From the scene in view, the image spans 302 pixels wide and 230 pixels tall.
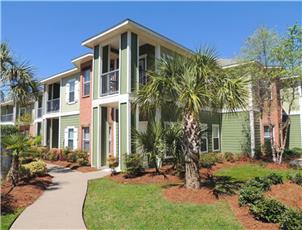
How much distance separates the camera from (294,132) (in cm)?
2289

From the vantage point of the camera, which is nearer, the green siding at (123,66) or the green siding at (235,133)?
the green siding at (123,66)

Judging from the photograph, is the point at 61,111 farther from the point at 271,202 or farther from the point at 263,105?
the point at 271,202

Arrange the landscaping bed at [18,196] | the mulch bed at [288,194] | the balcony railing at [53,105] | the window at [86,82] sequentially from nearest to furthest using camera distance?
the landscaping bed at [18,196]
the mulch bed at [288,194]
the window at [86,82]
the balcony railing at [53,105]

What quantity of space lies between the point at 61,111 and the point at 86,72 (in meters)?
4.94

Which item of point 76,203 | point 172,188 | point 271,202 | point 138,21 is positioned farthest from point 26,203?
point 138,21

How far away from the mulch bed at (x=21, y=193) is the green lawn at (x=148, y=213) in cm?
198

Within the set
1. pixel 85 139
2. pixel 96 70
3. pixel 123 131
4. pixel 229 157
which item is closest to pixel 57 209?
pixel 123 131

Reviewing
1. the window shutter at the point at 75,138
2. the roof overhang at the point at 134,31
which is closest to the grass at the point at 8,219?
the roof overhang at the point at 134,31

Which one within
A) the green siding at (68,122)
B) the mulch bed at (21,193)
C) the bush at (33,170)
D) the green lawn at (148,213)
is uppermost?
the green siding at (68,122)

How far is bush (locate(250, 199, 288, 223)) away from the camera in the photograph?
645cm

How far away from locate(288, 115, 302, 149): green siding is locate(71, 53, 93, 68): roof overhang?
60.6 feet

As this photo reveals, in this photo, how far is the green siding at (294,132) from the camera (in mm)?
22531

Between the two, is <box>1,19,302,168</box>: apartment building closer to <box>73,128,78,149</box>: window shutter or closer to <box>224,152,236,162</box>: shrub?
<box>73,128,78,149</box>: window shutter

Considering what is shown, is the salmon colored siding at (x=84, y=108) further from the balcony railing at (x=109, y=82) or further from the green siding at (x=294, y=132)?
the green siding at (x=294, y=132)
